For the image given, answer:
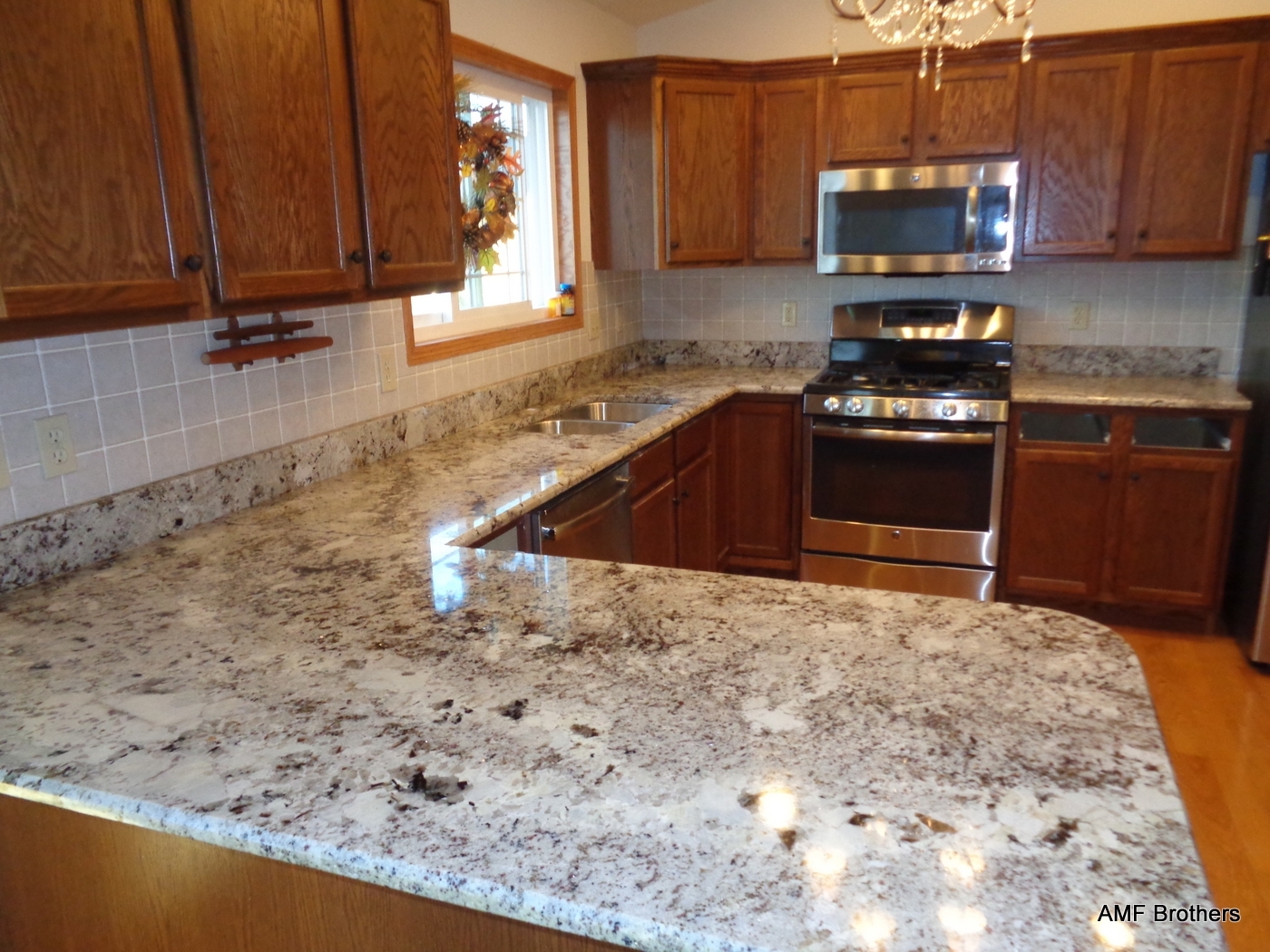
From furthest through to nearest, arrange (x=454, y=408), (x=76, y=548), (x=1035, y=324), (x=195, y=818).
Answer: (x=1035, y=324) → (x=454, y=408) → (x=76, y=548) → (x=195, y=818)

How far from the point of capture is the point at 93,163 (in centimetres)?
128

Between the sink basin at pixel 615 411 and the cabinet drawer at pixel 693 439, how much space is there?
142 millimetres

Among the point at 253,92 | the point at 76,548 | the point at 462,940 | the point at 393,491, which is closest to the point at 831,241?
the point at 393,491

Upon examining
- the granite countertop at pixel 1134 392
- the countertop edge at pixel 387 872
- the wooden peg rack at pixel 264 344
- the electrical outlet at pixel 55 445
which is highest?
the wooden peg rack at pixel 264 344

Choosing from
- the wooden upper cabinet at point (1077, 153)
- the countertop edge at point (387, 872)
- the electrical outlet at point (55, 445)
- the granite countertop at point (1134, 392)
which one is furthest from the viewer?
the wooden upper cabinet at point (1077, 153)

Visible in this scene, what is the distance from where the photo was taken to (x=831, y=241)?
11.9 feet

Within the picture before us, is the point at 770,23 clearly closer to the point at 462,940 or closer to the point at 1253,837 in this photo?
the point at 1253,837

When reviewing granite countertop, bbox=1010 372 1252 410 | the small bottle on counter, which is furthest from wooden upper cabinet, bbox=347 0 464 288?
granite countertop, bbox=1010 372 1252 410

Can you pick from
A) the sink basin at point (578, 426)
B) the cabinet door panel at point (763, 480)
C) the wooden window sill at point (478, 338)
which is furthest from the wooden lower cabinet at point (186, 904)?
the cabinet door panel at point (763, 480)

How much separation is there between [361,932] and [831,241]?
322cm

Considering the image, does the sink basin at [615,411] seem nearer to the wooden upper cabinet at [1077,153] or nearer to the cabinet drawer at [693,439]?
the cabinet drawer at [693,439]

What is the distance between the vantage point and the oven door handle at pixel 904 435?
130 inches

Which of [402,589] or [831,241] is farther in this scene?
[831,241]

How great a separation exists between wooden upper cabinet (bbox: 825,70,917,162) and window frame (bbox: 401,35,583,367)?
1041 millimetres
